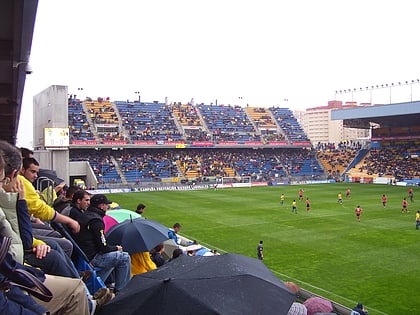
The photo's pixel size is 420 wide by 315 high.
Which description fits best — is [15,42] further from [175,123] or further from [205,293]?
[175,123]

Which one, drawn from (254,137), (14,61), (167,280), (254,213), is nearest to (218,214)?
(254,213)

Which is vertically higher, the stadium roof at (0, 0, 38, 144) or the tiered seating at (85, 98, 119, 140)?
the tiered seating at (85, 98, 119, 140)

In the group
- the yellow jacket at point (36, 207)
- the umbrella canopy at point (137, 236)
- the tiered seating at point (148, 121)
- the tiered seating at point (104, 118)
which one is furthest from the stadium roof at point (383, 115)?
the yellow jacket at point (36, 207)

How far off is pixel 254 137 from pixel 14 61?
59.4 m

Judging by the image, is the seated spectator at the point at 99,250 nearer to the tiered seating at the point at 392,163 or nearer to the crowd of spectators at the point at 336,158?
→ the tiered seating at the point at 392,163

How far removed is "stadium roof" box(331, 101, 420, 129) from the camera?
171 ft

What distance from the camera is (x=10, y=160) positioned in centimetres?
335

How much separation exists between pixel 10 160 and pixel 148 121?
2421 inches

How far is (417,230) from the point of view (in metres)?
22.9

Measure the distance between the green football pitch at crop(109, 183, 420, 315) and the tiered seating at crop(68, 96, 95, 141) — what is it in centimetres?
1990

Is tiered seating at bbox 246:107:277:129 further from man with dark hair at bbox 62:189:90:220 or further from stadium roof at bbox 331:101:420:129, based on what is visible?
man with dark hair at bbox 62:189:90:220

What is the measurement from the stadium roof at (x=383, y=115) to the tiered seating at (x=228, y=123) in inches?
551

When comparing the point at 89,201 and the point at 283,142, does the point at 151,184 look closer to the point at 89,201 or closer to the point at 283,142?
the point at 283,142

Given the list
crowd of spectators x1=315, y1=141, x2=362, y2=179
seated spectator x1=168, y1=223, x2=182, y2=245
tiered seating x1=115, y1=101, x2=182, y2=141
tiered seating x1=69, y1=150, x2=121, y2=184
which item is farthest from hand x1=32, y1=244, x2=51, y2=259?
crowd of spectators x1=315, y1=141, x2=362, y2=179
